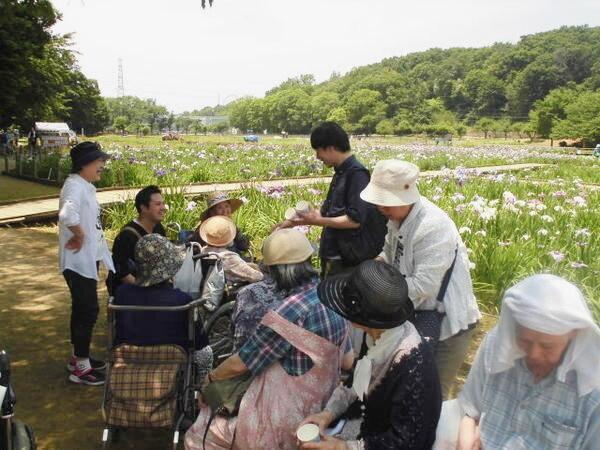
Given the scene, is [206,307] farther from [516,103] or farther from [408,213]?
[516,103]

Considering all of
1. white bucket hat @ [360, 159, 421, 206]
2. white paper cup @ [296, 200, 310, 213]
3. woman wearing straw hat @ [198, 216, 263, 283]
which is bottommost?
woman wearing straw hat @ [198, 216, 263, 283]

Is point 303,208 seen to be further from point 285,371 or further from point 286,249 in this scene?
point 285,371

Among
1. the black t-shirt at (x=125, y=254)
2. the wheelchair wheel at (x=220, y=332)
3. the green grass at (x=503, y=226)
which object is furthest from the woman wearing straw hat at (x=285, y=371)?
the green grass at (x=503, y=226)

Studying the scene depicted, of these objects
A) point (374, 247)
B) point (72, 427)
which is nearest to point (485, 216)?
point (374, 247)

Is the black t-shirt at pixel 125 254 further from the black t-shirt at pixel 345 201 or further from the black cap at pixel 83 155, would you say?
the black t-shirt at pixel 345 201

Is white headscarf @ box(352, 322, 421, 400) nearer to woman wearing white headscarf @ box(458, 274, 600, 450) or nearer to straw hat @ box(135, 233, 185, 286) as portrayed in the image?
woman wearing white headscarf @ box(458, 274, 600, 450)

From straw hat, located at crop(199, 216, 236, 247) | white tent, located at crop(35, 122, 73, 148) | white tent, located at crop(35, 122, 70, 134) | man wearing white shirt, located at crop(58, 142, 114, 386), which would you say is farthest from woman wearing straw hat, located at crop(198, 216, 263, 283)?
white tent, located at crop(35, 122, 70, 134)

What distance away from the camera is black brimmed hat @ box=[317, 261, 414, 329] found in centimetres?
165

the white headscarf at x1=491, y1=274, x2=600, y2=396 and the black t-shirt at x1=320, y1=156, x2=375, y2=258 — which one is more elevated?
the black t-shirt at x1=320, y1=156, x2=375, y2=258

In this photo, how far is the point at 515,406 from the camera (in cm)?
166

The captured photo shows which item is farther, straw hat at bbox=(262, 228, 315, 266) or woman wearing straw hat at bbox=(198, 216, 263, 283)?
woman wearing straw hat at bbox=(198, 216, 263, 283)

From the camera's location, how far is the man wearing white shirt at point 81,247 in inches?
125

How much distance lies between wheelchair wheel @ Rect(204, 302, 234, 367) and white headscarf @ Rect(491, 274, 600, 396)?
2.06 metres

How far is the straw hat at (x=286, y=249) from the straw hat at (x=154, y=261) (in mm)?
726
